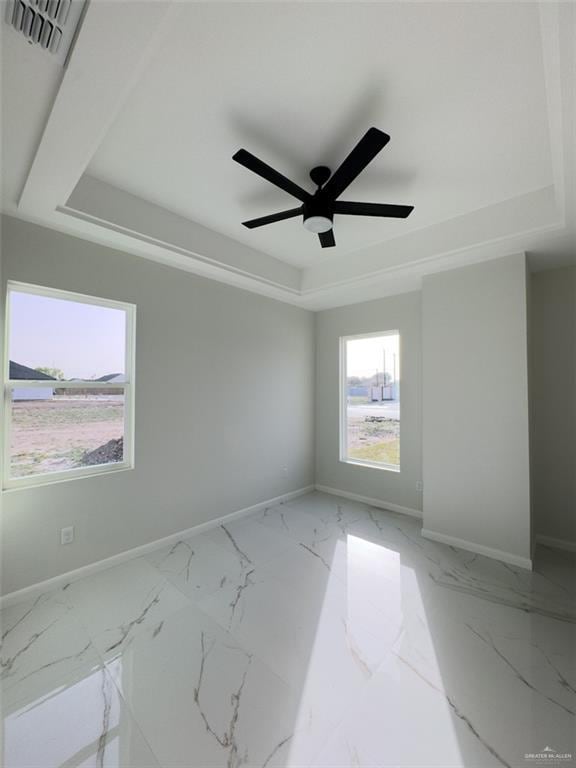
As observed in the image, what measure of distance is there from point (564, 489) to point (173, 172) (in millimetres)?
4176

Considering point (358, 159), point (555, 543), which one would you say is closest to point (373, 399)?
point (555, 543)

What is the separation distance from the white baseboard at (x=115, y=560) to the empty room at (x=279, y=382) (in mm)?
23

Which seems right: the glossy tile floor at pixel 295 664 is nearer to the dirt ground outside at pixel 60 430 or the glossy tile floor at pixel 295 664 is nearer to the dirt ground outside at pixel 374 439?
the dirt ground outside at pixel 60 430

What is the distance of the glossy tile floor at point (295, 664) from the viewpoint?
52.9 inches

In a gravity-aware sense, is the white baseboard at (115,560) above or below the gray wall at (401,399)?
below

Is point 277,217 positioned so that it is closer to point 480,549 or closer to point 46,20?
point 46,20

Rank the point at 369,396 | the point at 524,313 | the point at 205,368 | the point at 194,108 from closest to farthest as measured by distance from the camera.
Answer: the point at 194,108 → the point at 524,313 → the point at 205,368 → the point at 369,396

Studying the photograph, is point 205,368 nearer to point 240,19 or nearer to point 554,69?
point 240,19

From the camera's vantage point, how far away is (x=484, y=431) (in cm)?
287

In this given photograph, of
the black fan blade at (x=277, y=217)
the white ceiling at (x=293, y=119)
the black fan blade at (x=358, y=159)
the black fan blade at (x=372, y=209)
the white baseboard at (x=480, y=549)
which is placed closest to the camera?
the white ceiling at (x=293, y=119)

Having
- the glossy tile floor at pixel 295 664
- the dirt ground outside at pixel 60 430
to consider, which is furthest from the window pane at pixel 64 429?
the glossy tile floor at pixel 295 664

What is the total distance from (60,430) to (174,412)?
2.91 ft

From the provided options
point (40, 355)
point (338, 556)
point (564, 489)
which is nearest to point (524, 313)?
point (564, 489)

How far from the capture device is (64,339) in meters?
2.53
